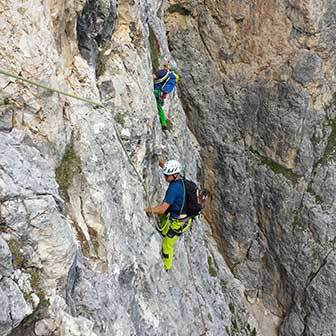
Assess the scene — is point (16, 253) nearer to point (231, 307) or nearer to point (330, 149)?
point (231, 307)

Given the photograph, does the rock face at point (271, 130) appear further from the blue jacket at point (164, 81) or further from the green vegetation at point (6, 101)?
the green vegetation at point (6, 101)

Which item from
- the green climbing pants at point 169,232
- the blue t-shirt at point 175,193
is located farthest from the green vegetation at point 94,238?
the green climbing pants at point 169,232

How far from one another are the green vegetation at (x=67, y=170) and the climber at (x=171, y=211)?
3.05m

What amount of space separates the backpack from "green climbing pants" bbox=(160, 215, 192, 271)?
0.62 m

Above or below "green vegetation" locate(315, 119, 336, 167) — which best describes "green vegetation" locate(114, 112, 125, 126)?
above

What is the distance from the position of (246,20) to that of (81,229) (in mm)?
20258

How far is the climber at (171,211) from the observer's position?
1197 centimetres

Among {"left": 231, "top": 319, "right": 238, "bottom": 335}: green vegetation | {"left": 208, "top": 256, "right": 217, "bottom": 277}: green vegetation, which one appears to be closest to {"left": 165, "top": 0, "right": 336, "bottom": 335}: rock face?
{"left": 208, "top": 256, "right": 217, "bottom": 277}: green vegetation

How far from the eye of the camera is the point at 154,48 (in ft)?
62.8

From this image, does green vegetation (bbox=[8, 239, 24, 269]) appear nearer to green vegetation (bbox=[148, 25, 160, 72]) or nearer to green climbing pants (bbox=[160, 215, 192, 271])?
green climbing pants (bbox=[160, 215, 192, 271])

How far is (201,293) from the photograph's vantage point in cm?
1805

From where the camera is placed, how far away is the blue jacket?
16.7 m

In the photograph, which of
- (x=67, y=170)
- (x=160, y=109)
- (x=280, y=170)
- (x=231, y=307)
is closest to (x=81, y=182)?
(x=67, y=170)

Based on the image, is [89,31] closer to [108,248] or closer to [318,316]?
[108,248]
